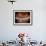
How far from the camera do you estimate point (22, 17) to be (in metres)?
4.92

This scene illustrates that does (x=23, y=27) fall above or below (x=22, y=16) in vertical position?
below

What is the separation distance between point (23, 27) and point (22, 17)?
1.26ft

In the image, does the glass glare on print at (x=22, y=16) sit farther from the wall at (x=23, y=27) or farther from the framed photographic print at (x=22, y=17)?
the wall at (x=23, y=27)

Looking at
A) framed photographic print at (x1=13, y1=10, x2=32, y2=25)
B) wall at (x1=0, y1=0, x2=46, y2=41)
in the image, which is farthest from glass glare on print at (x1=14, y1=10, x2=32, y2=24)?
wall at (x1=0, y1=0, x2=46, y2=41)

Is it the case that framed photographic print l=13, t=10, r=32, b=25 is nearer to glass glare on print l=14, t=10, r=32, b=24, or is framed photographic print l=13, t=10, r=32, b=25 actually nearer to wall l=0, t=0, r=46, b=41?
glass glare on print l=14, t=10, r=32, b=24

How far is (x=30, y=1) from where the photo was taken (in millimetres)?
4902

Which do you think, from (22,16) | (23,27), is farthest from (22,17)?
(23,27)

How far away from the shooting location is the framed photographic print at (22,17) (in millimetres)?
4895

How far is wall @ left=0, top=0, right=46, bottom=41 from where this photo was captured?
4.89 meters

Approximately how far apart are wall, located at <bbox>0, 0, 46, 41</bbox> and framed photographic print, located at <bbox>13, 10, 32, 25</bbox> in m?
0.12

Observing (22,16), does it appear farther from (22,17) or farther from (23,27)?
(23,27)

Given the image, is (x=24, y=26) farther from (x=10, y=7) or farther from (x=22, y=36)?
(x=22, y=36)

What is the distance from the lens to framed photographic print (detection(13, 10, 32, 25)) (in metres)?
4.89

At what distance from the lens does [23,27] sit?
492 centimetres
